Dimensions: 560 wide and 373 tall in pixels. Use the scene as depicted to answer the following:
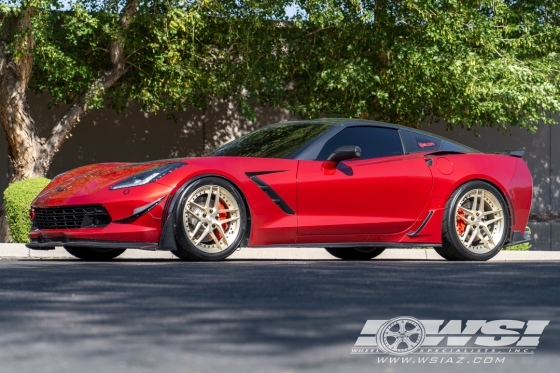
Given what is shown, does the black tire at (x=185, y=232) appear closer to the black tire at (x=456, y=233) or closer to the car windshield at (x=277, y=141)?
the car windshield at (x=277, y=141)

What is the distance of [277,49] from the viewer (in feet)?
60.5

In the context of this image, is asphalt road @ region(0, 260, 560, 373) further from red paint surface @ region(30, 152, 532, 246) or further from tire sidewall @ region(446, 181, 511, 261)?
tire sidewall @ region(446, 181, 511, 261)

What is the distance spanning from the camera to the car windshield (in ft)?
32.1

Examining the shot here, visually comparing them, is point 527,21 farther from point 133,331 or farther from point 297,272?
point 133,331

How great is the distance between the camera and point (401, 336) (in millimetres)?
4434

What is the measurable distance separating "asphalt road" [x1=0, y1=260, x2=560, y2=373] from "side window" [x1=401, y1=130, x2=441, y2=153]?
2.97 metres

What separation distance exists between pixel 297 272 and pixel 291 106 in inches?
451

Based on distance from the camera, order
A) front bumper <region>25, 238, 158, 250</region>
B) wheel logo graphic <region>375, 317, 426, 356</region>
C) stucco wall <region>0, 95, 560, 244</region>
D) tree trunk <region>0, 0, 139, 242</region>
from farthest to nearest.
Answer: stucco wall <region>0, 95, 560, 244</region>
tree trunk <region>0, 0, 139, 242</region>
front bumper <region>25, 238, 158, 250</region>
wheel logo graphic <region>375, 317, 426, 356</region>

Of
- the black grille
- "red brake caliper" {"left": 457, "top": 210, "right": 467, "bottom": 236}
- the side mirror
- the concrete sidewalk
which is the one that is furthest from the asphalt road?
the concrete sidewalk

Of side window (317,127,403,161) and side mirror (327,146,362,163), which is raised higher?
side window (317,127,403,161)

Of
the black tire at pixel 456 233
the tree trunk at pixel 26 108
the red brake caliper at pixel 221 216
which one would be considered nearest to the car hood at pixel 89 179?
the red brake caliper at pixel 221 216

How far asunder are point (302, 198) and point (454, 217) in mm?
1570

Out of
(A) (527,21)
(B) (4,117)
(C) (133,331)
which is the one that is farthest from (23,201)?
(C) (133,331)

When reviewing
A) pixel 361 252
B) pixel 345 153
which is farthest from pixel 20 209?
pixel 345 153
